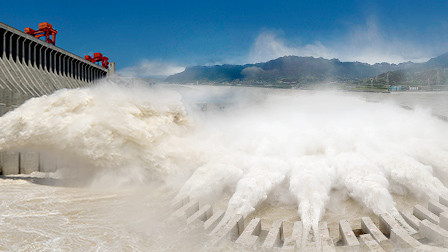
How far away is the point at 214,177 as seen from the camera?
8.32m

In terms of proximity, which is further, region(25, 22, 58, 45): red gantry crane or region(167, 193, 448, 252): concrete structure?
region(25, 22, 58, 45): red gantry crane

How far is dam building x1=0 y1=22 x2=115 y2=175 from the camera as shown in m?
11.9

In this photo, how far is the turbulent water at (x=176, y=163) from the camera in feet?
23.4

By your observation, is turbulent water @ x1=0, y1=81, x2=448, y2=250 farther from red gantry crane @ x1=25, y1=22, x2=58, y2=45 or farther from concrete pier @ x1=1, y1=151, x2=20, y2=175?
red gantry crane @ x1=25, y1=22, x2=58, y2=45

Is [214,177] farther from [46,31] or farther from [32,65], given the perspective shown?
[46,31]

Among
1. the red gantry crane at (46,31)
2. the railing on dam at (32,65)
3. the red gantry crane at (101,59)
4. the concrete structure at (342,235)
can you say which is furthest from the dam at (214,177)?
the red gantry crane at (101,59)

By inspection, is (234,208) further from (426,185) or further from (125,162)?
(426,185)

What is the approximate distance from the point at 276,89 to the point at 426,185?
20.5 metres

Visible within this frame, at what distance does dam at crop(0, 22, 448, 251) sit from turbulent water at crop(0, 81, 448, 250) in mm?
34

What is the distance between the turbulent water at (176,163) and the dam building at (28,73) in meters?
2.05

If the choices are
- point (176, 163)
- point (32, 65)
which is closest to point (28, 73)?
point (32, 65)

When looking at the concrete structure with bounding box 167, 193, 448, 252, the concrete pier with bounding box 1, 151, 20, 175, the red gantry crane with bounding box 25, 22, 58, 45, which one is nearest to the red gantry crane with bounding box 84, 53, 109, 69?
the red gantry crane with bounding box 25, 22, 58, 45

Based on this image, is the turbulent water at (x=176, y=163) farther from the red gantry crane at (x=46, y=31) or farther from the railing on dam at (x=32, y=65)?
the red gantry crane at (x=46, y=31)

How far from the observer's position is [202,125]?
1052 centimetres
